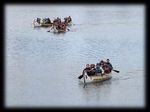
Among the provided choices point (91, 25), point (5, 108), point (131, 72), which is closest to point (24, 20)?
point (91, 25)

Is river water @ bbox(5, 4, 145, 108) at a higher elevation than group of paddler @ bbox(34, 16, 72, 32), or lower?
lower

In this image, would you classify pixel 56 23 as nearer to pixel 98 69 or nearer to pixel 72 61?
pixel 72 61

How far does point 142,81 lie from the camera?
5.64 m

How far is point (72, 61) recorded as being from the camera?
657 centimetres

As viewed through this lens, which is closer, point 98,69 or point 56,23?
point 98,69

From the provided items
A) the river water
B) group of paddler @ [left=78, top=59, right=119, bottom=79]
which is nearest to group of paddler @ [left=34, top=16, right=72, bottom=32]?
the river water

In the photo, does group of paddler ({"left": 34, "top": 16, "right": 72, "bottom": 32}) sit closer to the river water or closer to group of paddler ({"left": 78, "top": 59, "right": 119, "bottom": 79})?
the river water

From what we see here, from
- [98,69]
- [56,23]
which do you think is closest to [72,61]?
[98,69]

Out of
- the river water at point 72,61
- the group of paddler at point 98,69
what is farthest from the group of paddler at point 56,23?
the group of paddler at point 98,69

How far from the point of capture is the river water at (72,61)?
16.8 feet

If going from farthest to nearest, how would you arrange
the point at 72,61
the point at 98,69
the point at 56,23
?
the point at 56,23
the point at 72,61
the point at 98,69

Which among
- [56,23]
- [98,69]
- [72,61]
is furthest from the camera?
[56,23]

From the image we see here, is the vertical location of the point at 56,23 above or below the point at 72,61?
above

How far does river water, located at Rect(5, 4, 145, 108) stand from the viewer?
5.13 metres
